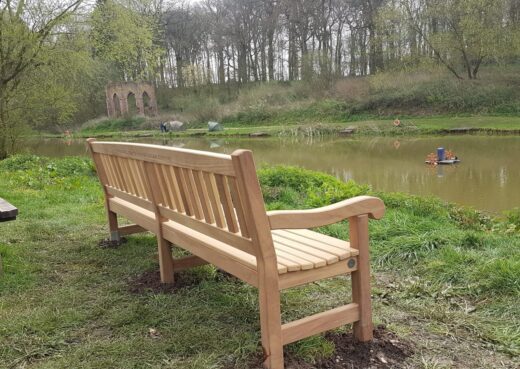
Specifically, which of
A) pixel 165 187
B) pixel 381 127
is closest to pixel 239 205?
pixel 165 187

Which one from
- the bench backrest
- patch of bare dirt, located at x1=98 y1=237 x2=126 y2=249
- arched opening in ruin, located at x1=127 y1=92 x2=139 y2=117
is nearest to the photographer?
the bench backrest

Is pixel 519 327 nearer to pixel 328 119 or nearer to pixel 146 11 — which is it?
Answer: pixel 146 11

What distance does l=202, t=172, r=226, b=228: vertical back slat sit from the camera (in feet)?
8.16

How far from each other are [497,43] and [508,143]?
13.6 meters

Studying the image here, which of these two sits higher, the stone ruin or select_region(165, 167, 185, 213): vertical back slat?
the stone ruin

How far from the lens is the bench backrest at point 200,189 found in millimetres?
2189

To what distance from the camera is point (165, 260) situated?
11.5 feet

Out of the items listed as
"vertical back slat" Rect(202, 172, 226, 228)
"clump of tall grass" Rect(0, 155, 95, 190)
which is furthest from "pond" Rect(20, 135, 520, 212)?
"vertical back slat" Rect(202, 172, 226, 228)

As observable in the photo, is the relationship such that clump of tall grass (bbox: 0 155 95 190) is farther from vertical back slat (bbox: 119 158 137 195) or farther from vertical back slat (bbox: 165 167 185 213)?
vertical back slat (bbox: 165 167 185 213)

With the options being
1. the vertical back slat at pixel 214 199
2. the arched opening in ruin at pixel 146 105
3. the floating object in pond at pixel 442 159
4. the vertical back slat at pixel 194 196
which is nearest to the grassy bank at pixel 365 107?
the arched opening in ruin at pixel 146 105

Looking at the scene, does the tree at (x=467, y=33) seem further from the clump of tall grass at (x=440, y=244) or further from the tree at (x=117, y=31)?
the clump of tall grass at (x=440, y=244)

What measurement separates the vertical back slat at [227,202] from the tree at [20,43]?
12.4m

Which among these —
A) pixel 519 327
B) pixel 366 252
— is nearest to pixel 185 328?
pixel 366 252

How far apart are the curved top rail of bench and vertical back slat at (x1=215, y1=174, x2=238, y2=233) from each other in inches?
Answer: 2.6
